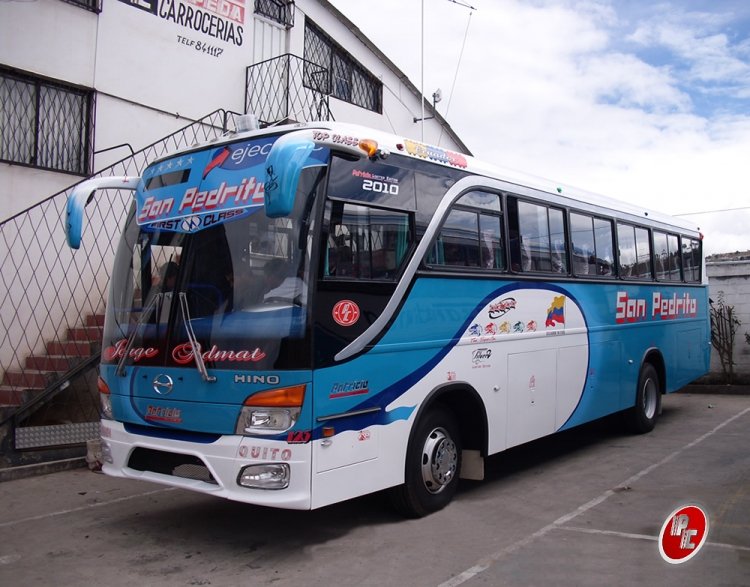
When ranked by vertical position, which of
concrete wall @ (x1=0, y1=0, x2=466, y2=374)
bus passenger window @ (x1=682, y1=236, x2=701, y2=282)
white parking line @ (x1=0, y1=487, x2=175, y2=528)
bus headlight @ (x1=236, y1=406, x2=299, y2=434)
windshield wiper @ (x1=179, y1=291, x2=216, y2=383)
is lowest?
white parking line @ (x1=0, y1=487, x2=175, y2=528)

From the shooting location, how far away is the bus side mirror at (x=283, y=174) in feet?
14.5

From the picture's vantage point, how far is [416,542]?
5.51 m

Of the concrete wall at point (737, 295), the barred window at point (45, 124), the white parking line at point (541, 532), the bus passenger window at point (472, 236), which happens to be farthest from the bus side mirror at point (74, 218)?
the concrete wall at point (737, 295)

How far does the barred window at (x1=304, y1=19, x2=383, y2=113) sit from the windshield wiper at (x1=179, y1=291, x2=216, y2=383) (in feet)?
30.2

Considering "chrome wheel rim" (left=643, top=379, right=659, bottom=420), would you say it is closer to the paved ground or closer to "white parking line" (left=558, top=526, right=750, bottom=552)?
the paved ground

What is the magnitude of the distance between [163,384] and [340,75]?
11155mm

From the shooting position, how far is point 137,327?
5637mm

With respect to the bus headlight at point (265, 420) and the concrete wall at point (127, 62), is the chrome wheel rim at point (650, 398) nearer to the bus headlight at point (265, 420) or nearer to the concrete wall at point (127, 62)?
the bus headlight at point (265, 420)

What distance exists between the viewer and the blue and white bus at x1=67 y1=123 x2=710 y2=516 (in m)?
4.95

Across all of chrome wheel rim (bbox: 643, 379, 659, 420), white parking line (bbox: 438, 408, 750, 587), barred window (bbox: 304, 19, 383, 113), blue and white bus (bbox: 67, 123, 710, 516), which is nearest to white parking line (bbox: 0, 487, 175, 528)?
blue and white bus (bbox: 67, 123, 710, 516)

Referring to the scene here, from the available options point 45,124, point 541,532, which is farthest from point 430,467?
point 45,124

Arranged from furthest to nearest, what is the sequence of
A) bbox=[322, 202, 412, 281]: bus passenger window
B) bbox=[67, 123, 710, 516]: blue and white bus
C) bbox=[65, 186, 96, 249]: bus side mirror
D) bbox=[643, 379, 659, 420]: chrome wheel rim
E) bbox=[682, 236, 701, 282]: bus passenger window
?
bbox=[682, 236, 701, 282]: bus passenger window < bbox=[643, 379, 659, 420]: chrome wheel rim < bbox=[65, 186, 96, 249]: bus side mirror < bbox=[322, 202, 412, 281]: bus passenger window < bbox=[67, 123, 710, 516]: blue and white bus

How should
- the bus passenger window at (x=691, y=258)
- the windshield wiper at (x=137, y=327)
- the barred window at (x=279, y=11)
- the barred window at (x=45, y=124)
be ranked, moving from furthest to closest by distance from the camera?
the barred window at (x=279, y=11), the bus passenger window at (x=691, y=258), the barred window at (x=45, y=124), the windshield wiper at (x=137, y=327)

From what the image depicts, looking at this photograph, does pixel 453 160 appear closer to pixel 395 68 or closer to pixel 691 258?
pixel 691 258
